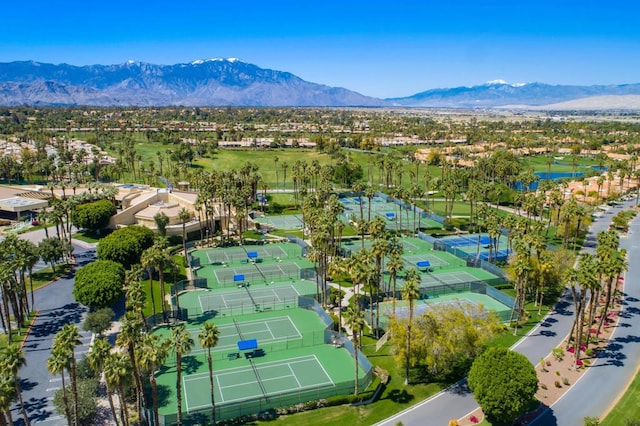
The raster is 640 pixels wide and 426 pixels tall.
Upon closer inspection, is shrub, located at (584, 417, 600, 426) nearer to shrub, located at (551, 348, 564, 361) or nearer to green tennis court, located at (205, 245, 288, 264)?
shrub, located at (551, 348, 564, 361)

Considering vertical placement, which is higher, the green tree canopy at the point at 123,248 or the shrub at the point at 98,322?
the green tree canopy at the point at 123,248

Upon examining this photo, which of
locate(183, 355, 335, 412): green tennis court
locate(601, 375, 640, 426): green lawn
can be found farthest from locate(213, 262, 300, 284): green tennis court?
locate(601, 375, 640, 426): green lawn

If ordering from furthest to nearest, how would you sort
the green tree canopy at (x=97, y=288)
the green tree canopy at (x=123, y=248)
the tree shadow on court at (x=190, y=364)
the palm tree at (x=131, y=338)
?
1. the green tree canopy at (x=123, y=248)
2. the green tree canopy at (x=97, y=288)
3. the tree shadow on court at (x=190, y=364)
4. the palm tree at (x=131, y=338)

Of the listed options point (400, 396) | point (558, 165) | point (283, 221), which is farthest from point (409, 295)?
point (558, 165)

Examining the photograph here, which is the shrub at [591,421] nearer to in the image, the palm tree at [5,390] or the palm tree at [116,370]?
the palm tree at [116,370]

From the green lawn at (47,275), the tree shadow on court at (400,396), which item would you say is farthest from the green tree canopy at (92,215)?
the tree shadow on court at (400,396)

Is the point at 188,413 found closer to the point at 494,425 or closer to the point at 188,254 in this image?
the point at 494,425
